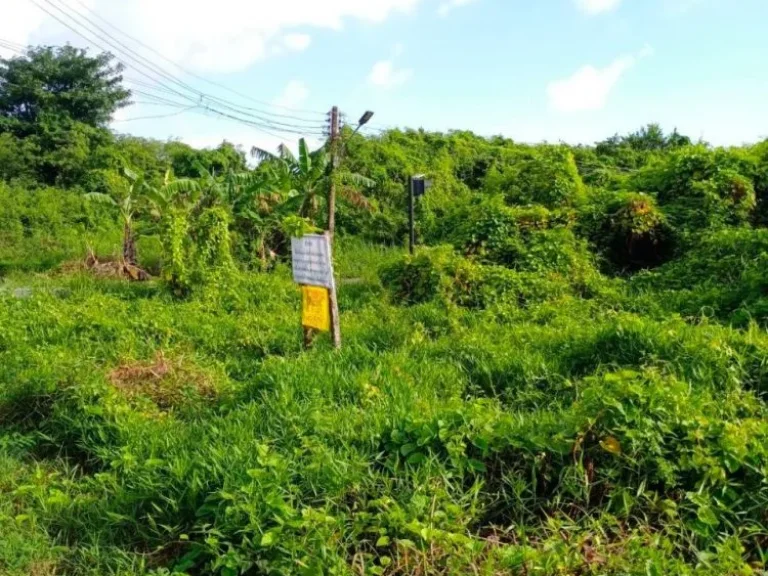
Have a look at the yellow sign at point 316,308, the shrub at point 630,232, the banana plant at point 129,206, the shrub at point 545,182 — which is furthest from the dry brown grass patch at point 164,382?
the banana plant at point 129,206

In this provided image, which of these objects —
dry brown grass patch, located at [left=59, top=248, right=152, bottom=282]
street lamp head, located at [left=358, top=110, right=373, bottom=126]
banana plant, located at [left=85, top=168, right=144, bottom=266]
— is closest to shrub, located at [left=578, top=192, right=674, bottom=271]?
street lamp head, located at [left=358, top=110, right=373, bottom=126]

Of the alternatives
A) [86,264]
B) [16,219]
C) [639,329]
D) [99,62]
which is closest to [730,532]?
[639,329]

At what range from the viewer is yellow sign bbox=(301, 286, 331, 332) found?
5652 millimetres

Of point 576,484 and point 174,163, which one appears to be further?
point 174,163

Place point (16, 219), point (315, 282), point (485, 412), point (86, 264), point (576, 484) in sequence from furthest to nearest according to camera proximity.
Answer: point (16, 219) → point (86, 264) → point (315, 282) → point (485, 412) → point (576, 484)

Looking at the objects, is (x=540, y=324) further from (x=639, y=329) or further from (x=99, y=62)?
(x=99, y=62)

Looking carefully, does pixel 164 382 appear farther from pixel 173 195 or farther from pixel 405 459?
pixel 173 195

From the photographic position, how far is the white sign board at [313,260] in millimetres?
5465

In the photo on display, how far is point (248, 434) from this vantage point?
3.99m

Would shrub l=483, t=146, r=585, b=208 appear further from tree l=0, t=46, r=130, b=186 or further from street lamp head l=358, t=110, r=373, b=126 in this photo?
tree l=0, t=46, r=130, b=186

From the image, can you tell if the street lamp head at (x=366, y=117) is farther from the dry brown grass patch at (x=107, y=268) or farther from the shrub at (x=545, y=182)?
the dry brown grass patch at (x=107, y=268)

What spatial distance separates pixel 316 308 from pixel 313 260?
0.43m

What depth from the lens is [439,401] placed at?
444 centimetres

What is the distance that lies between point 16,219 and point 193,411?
572 inches
